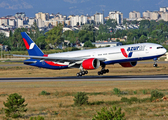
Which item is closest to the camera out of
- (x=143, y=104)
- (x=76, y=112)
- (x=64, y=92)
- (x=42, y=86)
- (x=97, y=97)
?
(x=76, y=112)

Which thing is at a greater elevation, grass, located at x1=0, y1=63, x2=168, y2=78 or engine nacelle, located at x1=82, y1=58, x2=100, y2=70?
engine nacelle, located at x1=82, y1=58, x2=100, y2=70

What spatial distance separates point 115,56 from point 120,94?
15415mm

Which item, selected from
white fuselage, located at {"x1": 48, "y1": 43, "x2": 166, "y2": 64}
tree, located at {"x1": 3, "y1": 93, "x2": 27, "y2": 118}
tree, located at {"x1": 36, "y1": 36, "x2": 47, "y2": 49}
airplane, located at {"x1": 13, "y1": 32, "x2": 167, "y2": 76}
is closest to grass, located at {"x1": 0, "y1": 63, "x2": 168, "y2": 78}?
airplane, located at {"x1": 13, "y1": 32, "x2": 167, "y2": 76}

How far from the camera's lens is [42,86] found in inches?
1652

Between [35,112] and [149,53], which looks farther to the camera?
[149,53]

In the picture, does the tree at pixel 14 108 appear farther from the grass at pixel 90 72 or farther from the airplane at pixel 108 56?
the grass at pixel 90 72

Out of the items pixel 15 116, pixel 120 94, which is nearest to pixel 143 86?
pixel 120 94

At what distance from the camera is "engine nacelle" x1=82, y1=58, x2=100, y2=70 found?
4803 cm

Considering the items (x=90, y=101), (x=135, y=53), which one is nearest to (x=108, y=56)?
(x=135, y=53)

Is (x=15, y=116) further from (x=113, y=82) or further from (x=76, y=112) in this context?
(x=113, y=82)

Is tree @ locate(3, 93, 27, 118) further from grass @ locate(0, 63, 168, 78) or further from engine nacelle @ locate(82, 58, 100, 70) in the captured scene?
grass @ locate(0, 63, 168, 78)

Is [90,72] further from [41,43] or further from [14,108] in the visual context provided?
[41,43]

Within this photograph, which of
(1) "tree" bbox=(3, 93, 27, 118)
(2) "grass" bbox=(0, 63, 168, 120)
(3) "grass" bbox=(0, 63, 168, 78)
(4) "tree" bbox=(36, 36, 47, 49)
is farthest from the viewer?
(4) "tree" bbox=(36, 36, 47, 49)

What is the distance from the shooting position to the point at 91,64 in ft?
157
